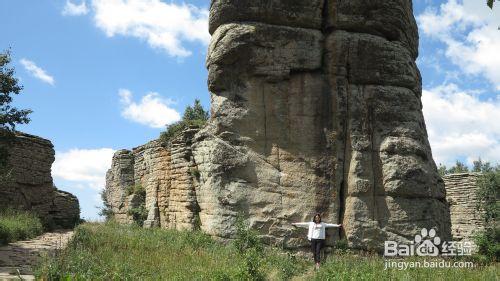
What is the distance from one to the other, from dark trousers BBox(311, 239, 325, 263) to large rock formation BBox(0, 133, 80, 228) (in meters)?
10.7

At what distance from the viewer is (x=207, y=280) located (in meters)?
7.63

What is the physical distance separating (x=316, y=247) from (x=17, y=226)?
8.18m

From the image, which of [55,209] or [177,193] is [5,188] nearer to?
[55,209]

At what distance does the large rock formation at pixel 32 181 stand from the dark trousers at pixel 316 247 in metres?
10.7

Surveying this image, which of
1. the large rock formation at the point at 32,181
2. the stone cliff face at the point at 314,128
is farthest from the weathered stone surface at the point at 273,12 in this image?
the large rock formation at the point at 32,181

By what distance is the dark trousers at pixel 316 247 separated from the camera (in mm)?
9641

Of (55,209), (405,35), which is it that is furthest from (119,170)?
(405,35)

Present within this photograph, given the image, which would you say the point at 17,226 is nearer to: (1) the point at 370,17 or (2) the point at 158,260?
(2) the point at 158,260

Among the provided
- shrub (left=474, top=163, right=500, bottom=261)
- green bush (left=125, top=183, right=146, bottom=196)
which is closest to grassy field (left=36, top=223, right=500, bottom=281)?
green bush (left=125, top=183, right=146, bottom=196)

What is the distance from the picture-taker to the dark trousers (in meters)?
9.64

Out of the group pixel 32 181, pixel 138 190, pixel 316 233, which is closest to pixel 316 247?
pixel 316 233

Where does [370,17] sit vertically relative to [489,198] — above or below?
above

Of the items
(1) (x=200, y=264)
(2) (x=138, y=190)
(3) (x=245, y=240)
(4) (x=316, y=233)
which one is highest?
(2) (x=138, y=190)

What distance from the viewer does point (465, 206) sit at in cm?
1973
